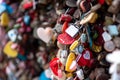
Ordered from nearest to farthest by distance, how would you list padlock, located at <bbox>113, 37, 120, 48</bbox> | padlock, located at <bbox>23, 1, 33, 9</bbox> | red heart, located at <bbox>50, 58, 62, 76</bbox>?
1. padlock, located at <bbox>113, 37, 120, 48</bbox>
2. red heart, located at <bbox>50, 58, 62, 76</bbox>
3. padlock, located at <bbox>23, 1, 33, 9</bbox>

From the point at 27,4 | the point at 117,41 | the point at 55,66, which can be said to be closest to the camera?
the point at 117,41

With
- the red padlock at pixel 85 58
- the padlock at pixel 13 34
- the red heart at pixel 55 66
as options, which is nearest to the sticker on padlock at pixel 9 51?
the padlock at pixel 13 34

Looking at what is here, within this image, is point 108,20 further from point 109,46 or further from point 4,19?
point 4,19

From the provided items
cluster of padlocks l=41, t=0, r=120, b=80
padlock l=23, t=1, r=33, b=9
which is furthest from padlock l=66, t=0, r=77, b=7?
padlock l=23, t=1, r=33, b=9

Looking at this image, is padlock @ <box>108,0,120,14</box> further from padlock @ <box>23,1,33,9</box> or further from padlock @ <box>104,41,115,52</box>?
padlock @ <box>23,1,33,9</box>

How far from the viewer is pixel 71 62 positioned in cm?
77

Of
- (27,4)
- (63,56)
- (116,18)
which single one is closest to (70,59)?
(63,56)

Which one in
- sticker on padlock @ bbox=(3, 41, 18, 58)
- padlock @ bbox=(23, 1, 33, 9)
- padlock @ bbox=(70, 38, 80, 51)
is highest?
padlock @ bbox=(23, 1, 33, 9)

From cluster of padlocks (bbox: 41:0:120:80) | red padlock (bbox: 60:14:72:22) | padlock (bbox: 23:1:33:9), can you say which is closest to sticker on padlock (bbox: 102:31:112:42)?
cluster of padlocks (bbox: 41:0:120:80)

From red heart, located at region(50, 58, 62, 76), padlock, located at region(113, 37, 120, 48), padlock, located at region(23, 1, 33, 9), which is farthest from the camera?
padlock, located at region(23, 1, 33, 9)

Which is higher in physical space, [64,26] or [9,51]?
[64,26]

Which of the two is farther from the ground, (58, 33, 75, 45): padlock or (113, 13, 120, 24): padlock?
(113, 13, 120, 24): padlock

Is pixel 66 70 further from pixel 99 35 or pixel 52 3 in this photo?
pixel 52 3

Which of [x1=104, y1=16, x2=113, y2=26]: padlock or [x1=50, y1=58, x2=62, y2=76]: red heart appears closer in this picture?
[x1=104, y1=16, x2=113, y2=26]: padlock
